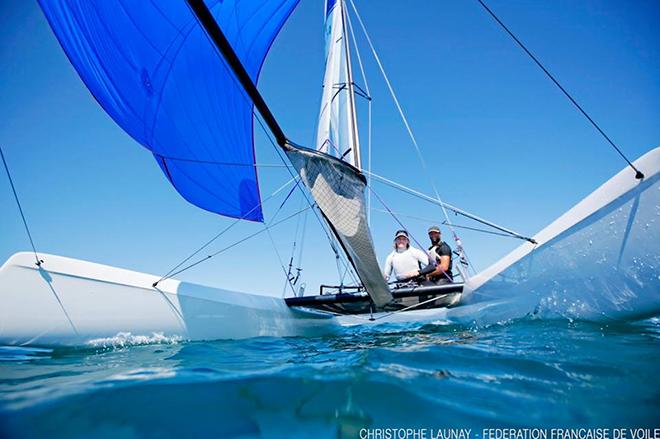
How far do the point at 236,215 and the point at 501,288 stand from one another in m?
4.09

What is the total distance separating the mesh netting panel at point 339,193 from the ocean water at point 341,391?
1.03 m

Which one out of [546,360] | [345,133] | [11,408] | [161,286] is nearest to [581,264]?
[546,360]

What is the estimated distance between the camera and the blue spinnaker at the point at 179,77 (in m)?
3.09

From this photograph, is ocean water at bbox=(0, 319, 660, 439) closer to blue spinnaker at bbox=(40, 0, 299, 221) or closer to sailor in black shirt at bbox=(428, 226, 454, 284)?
blue spinnaker at bbox=(40, 0, 299, 221)

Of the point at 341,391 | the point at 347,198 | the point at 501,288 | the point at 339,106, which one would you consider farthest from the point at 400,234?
the point at 341,391

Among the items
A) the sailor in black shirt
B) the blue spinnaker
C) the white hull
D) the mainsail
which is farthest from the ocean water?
the sailor in black shirt

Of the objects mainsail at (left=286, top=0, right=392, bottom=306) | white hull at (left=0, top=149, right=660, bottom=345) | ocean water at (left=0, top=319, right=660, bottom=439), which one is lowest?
ocean water at (left=0, top=319, right=660, bottom=439)

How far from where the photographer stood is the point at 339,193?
8.14 feet

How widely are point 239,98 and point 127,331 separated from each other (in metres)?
3.50

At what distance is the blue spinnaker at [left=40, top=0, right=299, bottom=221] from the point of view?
10.1 ft

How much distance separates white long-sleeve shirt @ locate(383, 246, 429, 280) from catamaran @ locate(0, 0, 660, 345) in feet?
1.61

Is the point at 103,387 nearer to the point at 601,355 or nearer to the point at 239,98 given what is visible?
the point at 601,355

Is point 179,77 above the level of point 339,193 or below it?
above

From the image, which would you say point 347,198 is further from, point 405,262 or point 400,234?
point 400,234
